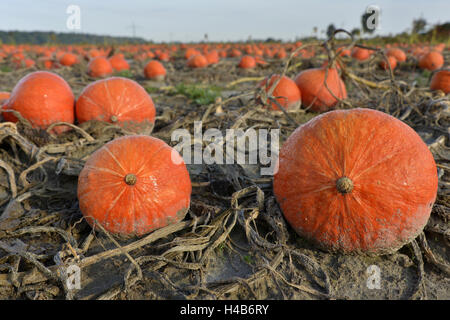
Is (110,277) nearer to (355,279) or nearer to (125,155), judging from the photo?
(125,155)

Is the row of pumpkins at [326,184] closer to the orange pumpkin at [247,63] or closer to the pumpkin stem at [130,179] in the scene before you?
the pumpkin stem at [130,179]

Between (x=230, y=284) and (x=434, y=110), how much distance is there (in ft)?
16.0

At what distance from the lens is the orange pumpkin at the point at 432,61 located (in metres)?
11.9

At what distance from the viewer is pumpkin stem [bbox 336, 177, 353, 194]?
2072 mm

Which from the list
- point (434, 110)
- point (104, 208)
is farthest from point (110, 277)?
point (434, 110)

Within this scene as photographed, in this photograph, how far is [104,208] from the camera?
2.45 m

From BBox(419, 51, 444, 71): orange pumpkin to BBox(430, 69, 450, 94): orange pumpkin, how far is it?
5.87 metres

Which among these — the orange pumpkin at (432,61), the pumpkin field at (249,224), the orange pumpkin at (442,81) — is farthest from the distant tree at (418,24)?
the pumpkin field at (249,224)

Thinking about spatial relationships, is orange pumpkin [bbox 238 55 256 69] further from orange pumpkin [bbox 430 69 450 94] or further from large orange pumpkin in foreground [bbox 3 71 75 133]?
large orange pumpkin in foreground [bbox 3 71 75 133]

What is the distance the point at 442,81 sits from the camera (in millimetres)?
6914

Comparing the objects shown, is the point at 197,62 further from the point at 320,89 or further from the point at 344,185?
the point at 344,185

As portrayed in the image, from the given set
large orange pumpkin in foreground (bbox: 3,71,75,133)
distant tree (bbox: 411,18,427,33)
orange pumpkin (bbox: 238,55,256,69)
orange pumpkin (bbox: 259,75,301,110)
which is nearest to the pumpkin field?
large orange pumpkin in foreground (bbox: 3,71,75,133)

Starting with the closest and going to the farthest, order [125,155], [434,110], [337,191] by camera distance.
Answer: [337,191]
[125,155]
[434,110]

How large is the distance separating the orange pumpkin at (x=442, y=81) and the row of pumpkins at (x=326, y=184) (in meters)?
5.73
